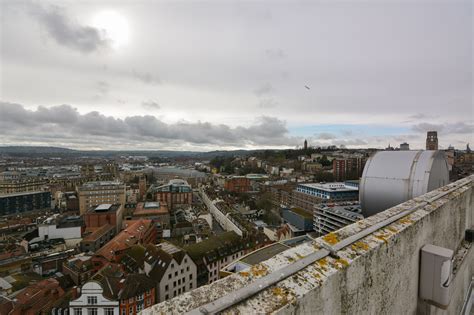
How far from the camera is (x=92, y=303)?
1395 centimetres

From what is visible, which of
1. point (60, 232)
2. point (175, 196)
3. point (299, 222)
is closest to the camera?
point (60, 232)

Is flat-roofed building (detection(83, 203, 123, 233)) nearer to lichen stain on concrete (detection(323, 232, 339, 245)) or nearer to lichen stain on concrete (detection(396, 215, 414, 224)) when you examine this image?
lichen stain on concrete (detection(323, 232, 339, 245))

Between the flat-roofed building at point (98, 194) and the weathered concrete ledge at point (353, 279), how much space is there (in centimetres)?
5032

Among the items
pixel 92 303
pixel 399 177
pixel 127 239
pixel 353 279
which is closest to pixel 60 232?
pixel 127 239

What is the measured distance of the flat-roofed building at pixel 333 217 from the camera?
21750mm

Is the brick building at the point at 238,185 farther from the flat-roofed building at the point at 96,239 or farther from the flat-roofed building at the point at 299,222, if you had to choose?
the flat-roofed building at the point at 96,239

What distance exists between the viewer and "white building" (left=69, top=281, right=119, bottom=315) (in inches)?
544

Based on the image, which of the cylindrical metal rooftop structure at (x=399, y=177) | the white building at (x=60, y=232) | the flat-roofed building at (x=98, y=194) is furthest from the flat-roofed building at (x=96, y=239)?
the cylindrical metal rooftop structure at (x=399, y=177)

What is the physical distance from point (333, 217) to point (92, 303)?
2257cm

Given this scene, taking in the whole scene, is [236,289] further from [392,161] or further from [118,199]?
[118,199]

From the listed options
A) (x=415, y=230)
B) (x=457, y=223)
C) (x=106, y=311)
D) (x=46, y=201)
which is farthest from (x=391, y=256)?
(x=46, y=201)

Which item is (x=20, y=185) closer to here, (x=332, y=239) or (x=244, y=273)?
(x=244, y=273)

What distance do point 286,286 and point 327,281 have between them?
0.30m

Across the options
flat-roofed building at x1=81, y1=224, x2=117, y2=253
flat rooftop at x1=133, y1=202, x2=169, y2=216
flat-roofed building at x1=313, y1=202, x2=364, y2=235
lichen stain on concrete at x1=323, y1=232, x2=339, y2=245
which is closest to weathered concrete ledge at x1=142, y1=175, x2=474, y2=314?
lichen stain on concrete at x1=323, y1=232, x2=339, y2=245
